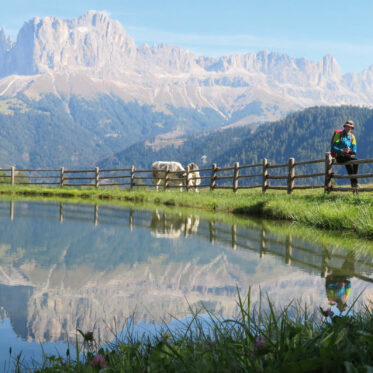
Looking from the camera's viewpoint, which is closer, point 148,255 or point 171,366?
point 171,366

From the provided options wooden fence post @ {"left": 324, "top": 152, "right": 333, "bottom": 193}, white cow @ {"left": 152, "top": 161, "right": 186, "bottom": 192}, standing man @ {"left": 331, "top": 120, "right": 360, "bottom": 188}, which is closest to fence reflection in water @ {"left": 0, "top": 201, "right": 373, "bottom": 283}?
wooden fence post @ {"left": 324, "top": 152, "right": 333, "bottom": 193}

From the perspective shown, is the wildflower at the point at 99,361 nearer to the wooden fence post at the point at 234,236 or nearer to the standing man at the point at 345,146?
the wooden fence post at the point at 234,236

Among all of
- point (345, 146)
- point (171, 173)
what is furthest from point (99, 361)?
point (171, 173)

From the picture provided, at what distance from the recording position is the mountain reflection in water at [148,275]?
333 cm

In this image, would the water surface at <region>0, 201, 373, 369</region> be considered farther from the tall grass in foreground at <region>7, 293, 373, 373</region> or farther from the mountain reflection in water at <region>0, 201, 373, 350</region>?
the tall grass in foreground at <region>7, 293, 373, 373</region>

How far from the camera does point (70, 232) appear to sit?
8156mm

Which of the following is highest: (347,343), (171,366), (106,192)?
(347,343)

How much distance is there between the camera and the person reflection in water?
3623 mm

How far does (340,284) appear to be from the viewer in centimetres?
432

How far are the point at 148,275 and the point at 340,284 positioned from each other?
1.71 metres

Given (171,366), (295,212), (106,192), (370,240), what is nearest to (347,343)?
(171,366)

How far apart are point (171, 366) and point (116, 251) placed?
173 inches

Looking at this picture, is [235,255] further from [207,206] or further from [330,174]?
[207,206]

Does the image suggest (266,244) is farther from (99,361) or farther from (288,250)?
(99,361)
